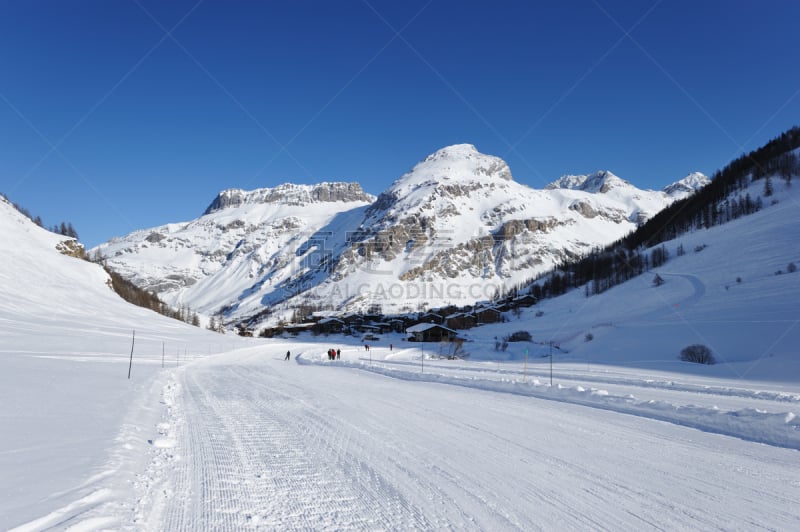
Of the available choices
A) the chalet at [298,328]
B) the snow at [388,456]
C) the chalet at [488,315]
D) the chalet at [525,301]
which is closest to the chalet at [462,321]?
the chalet at [488,315]

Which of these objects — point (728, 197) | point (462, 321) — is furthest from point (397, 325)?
point (728, 197)

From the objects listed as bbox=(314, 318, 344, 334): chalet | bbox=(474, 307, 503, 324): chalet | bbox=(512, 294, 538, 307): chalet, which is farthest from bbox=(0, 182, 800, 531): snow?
bbox=(314, 318, 344, 334): chalet

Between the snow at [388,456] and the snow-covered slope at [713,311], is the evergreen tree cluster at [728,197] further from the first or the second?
the snow at [388,456]

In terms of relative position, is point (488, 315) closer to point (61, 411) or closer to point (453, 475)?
point (61, 411)

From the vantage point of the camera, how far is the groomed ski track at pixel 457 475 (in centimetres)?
448

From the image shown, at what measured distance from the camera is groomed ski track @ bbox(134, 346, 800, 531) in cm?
448

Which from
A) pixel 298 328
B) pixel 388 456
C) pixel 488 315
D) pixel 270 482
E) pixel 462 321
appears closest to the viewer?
pixel 270 482

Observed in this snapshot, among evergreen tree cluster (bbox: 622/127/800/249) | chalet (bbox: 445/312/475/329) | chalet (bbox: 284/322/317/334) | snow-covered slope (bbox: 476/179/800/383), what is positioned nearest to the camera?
snow-covered slope (bbox: 476/179/800/383)

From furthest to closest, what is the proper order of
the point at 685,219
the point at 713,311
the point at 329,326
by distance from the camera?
the point at 329,326
the point at 685,219
the point at 713,311

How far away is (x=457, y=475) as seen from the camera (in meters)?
5.82

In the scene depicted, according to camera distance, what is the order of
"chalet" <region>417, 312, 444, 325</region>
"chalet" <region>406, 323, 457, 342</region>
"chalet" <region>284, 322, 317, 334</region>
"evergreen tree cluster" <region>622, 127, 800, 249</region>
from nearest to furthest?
"chalet" <region>406, 323, 457, 342</region> → "evergreen tree cluster" <region>622, 127, 800, 249</region> → "chalet" <region>417, 312, 444, 325</region> → "chalet" <region>284, 322, 317, 334</region>

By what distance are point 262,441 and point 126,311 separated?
237 ft

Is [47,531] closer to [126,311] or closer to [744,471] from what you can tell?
[744,471]

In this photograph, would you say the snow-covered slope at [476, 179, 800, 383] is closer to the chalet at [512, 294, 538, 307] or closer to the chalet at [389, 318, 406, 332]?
the chalet at [512, 294, 538, 307]
